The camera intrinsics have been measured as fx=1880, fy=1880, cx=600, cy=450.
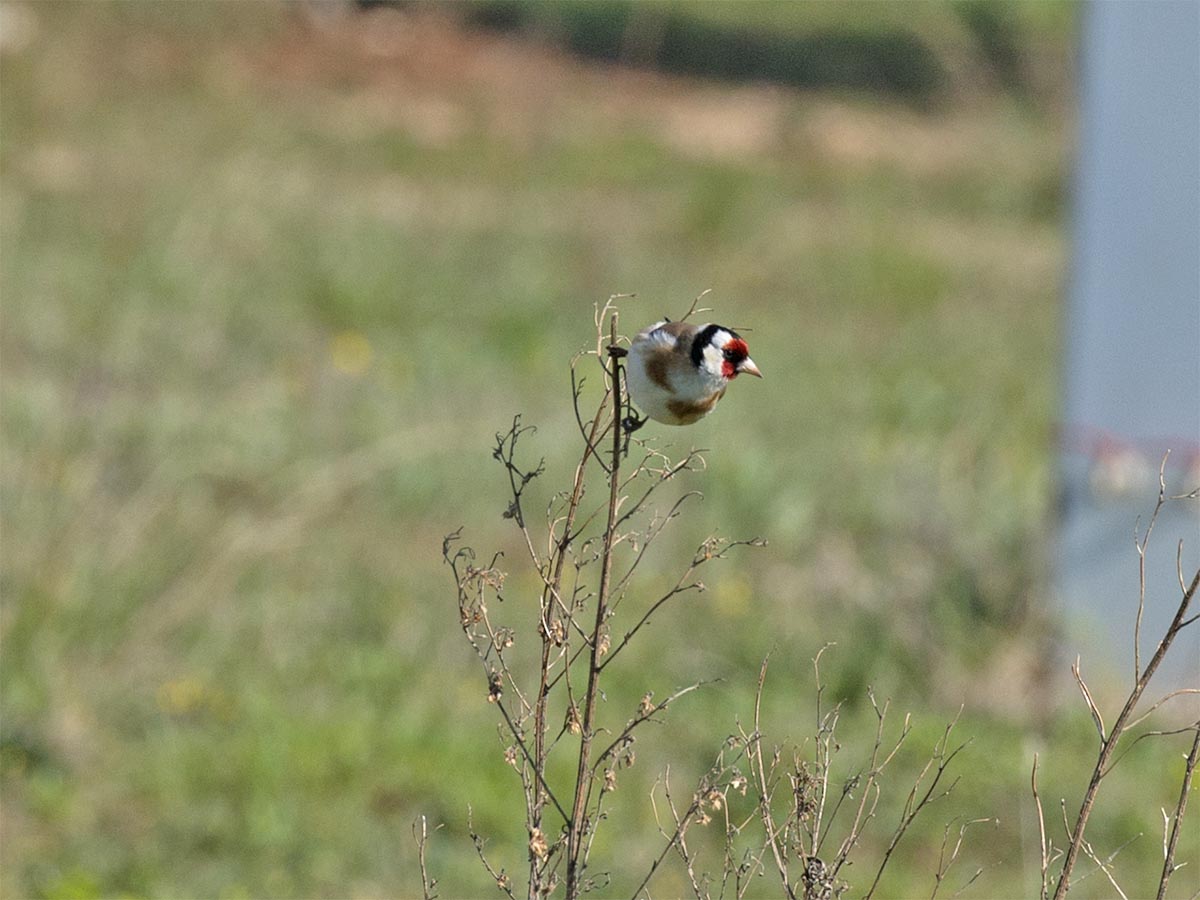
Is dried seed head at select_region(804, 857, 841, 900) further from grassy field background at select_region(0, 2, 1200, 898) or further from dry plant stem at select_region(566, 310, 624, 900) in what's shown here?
grassy field background at select_region(0, 2, 1200, 898)

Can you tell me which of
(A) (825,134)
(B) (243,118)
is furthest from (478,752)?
(A) (825,134)

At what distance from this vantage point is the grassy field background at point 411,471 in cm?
390

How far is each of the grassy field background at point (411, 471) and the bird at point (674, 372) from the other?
0.17 ft

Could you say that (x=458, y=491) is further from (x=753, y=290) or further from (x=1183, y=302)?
(x=753, y=290)

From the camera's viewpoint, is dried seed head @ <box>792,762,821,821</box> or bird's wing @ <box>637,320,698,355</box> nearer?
dried seed head @ <box>792,762,821,821</box>

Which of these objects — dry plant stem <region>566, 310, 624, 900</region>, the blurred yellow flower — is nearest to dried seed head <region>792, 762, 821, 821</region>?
dry plant stem <region>566, 310, 624, 900</region>

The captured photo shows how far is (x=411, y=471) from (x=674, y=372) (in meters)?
4.19

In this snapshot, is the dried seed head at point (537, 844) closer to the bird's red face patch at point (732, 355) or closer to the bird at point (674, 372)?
the bird at point (674, 372)

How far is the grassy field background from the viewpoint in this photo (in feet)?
12.8

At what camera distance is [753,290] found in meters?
9.65

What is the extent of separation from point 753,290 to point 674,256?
20.9 inches

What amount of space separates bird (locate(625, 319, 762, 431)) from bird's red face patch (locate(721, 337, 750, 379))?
0.01 metres

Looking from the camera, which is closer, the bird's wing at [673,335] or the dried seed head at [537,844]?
the dried seed head at [537,844]

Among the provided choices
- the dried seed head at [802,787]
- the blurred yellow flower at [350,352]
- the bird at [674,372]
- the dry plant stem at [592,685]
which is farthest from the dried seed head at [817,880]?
the blurred yellow flower at [350,352]
